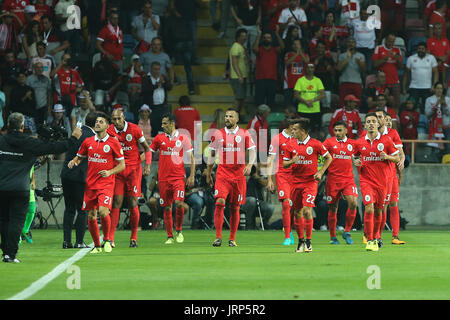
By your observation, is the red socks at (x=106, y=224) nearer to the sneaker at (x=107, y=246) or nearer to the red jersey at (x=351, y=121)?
the sneaker at (x=107, y=246)

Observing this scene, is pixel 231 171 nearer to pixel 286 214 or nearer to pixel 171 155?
pixel 286 214

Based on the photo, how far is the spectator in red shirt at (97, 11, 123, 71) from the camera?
85.0 feet

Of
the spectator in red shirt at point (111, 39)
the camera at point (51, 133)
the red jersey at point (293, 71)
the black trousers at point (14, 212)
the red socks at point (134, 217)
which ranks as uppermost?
the spectator in red shirt at point (111, 39)

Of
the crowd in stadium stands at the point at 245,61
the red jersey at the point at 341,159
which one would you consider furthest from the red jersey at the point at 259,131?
the red jersey at the point at 341,159

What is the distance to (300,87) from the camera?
81.3 ft

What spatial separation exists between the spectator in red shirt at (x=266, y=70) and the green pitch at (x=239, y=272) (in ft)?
26.0

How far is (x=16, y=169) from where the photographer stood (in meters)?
13.6

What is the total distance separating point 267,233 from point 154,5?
9.70 m

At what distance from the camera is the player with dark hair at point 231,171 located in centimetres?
1723

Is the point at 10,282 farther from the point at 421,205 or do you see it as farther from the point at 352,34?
the point at 352,34

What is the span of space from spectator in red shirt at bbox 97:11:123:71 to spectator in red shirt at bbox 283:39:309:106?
4.63 m

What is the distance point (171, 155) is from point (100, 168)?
315 centimetres

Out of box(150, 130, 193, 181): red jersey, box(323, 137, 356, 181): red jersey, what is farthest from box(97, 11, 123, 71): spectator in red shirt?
box(323, 137, 356, 181): red jersey

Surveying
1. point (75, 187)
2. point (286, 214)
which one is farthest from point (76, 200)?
point (286, 214)
